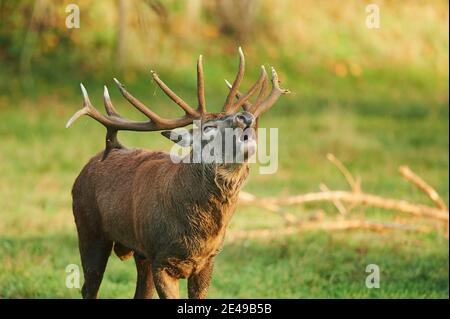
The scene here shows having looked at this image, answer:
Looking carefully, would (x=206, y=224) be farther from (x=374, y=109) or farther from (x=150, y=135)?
(x=374, y=109)

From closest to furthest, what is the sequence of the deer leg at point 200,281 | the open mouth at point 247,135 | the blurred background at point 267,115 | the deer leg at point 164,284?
the open mouth at point 247,135
the deer leg at point 164,284
the deer leg at point 200,281
the blurred background at point 267,115

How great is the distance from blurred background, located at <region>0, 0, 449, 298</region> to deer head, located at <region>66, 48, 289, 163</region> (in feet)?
8.70

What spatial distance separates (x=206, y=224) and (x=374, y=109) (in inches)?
554

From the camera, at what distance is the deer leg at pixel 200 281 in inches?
249

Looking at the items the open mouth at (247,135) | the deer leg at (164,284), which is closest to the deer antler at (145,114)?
the open mouth at (247,135)

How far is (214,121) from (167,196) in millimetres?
659

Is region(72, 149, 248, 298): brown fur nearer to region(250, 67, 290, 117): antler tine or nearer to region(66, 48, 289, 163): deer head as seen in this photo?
region(66, 48, 289, 163): deer head

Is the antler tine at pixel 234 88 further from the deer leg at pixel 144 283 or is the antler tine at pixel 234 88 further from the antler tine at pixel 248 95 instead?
the deer leg at pixel 144 283

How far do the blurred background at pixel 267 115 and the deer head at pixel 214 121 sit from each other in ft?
8.70

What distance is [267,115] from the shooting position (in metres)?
18.8

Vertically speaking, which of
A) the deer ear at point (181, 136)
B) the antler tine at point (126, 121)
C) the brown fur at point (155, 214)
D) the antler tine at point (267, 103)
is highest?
the antler tine at point (267, 103)
